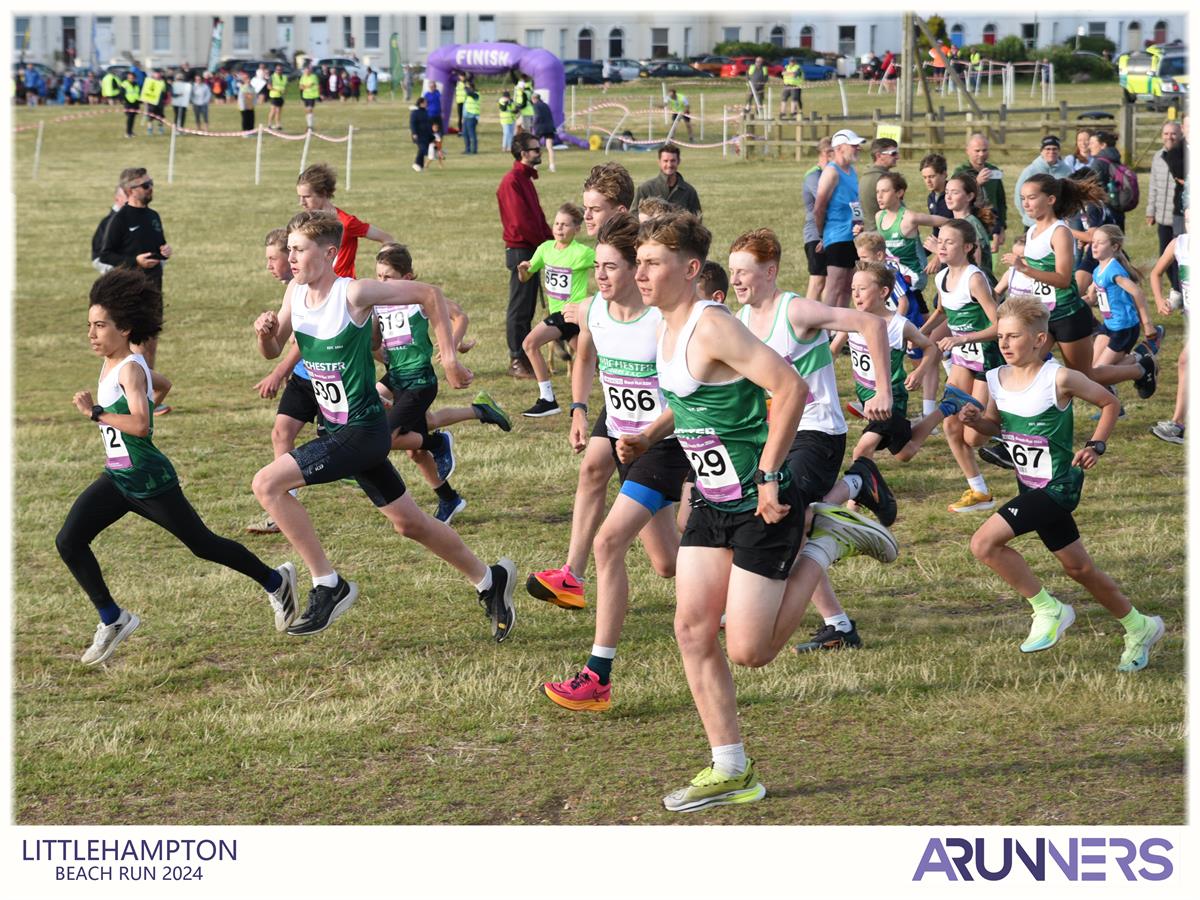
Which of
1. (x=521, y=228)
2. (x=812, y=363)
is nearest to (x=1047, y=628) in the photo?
(x=812, y=363)

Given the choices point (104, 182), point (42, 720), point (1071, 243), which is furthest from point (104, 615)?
Answer: point (104, 182)

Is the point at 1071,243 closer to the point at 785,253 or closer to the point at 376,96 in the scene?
the point at 785,253

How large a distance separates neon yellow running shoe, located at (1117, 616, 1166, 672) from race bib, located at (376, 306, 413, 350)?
175 inches

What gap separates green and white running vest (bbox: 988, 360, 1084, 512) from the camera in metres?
6.63

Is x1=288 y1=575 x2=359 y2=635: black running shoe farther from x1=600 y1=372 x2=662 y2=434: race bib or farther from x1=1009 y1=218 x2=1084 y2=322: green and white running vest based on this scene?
x1=1009 y1=218 x2=1084 y2=322: green and white running vest

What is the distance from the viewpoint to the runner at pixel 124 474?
22.0 feet

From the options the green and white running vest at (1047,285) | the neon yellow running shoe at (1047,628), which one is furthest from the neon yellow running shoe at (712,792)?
the green and white running vest at (1047,285)

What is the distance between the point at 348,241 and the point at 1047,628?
18.1 ft

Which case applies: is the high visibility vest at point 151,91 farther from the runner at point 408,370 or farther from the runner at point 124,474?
the runner at point 124,474

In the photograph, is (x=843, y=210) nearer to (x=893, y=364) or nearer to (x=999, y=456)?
(x=893, y=364)

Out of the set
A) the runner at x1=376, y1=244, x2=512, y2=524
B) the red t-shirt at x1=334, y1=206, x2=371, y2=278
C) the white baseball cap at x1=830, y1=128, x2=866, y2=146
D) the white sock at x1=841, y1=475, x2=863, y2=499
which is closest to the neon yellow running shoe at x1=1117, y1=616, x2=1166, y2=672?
the white sock at x1=841, y1=475, x2=863, y2=499

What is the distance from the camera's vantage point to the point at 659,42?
74.6 meters

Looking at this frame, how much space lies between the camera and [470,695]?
254 inches

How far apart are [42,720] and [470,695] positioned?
69.7 inches
